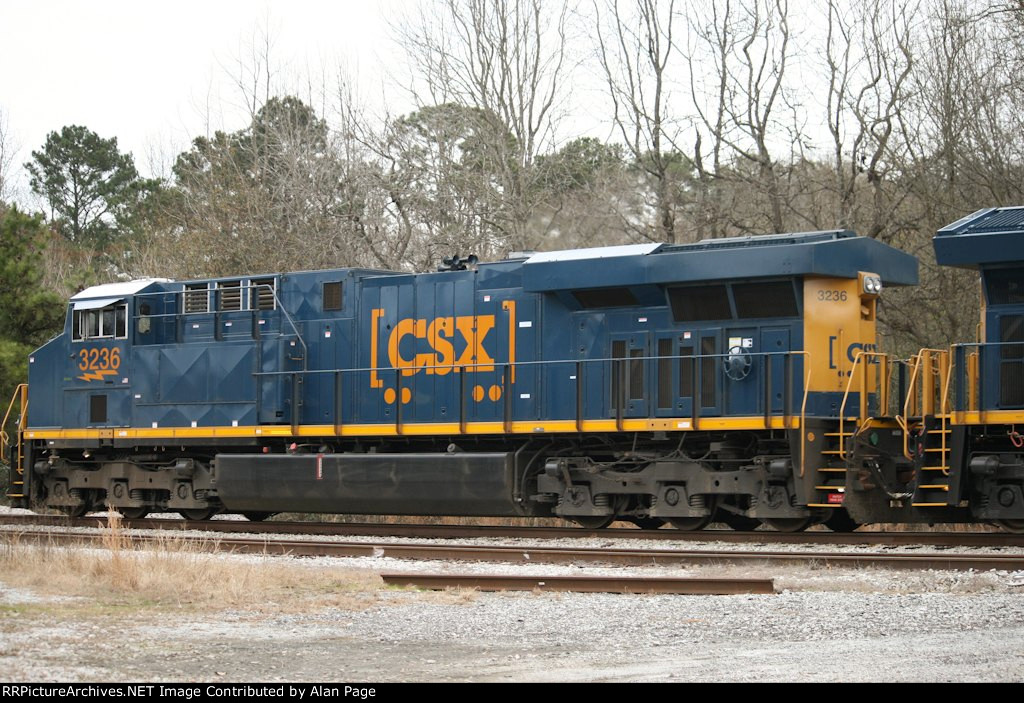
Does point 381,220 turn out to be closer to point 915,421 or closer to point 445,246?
point 445,246

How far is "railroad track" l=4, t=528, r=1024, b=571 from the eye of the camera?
39.4 feet

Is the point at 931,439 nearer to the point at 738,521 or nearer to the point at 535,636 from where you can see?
the point at 738,521

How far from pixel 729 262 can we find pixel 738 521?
356cm

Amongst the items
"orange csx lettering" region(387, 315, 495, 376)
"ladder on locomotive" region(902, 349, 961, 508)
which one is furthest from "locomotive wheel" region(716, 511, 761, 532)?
"orange csx lettering" region(387, 315, 495, 376)

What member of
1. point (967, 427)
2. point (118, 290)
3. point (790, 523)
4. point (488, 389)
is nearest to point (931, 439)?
point (967, 427)

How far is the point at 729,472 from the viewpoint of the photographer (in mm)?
15211

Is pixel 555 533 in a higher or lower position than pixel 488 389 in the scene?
lower

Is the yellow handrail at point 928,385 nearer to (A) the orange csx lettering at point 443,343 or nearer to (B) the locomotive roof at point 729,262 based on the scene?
(B) the locomotive roof at point 729,262

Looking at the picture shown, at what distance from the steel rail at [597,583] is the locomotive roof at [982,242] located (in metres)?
5.53

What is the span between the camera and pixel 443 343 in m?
17.4

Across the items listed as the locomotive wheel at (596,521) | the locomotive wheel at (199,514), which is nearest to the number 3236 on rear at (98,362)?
the locomotive wheel at (199,514)

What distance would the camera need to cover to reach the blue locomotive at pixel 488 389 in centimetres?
1515

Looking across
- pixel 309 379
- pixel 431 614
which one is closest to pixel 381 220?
pixel 309 379

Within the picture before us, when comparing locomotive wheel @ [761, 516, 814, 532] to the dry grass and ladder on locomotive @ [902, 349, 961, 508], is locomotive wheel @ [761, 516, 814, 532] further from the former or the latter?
the dry grass
